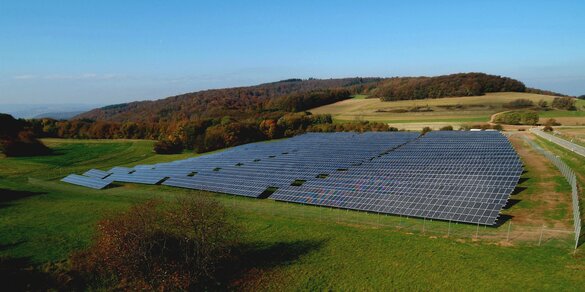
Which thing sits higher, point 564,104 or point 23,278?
point 564,104

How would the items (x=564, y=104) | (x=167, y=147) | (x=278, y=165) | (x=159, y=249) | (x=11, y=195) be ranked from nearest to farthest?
(x=159, y=249), (x=11, y=195), (x=278, y=165), (x=167, y=147), (x=564, y=104)

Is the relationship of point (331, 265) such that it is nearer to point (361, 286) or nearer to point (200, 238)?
point (361, 286)

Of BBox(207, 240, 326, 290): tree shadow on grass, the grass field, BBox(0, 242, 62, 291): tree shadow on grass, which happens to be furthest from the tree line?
BBox(207, 240, 326, 290): tree shadow on grass

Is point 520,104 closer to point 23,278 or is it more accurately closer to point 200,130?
point 200,130

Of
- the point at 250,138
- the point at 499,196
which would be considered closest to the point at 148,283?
the point at 499,196

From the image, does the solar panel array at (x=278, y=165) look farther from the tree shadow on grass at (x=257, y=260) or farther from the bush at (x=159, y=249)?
the bush at (x=159, y=249)

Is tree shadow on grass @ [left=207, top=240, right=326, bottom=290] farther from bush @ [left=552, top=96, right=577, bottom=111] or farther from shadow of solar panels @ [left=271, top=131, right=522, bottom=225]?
bush @ [left=552, top=96, right=577, bottom=111]

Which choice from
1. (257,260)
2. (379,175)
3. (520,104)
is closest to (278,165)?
(379,175)
